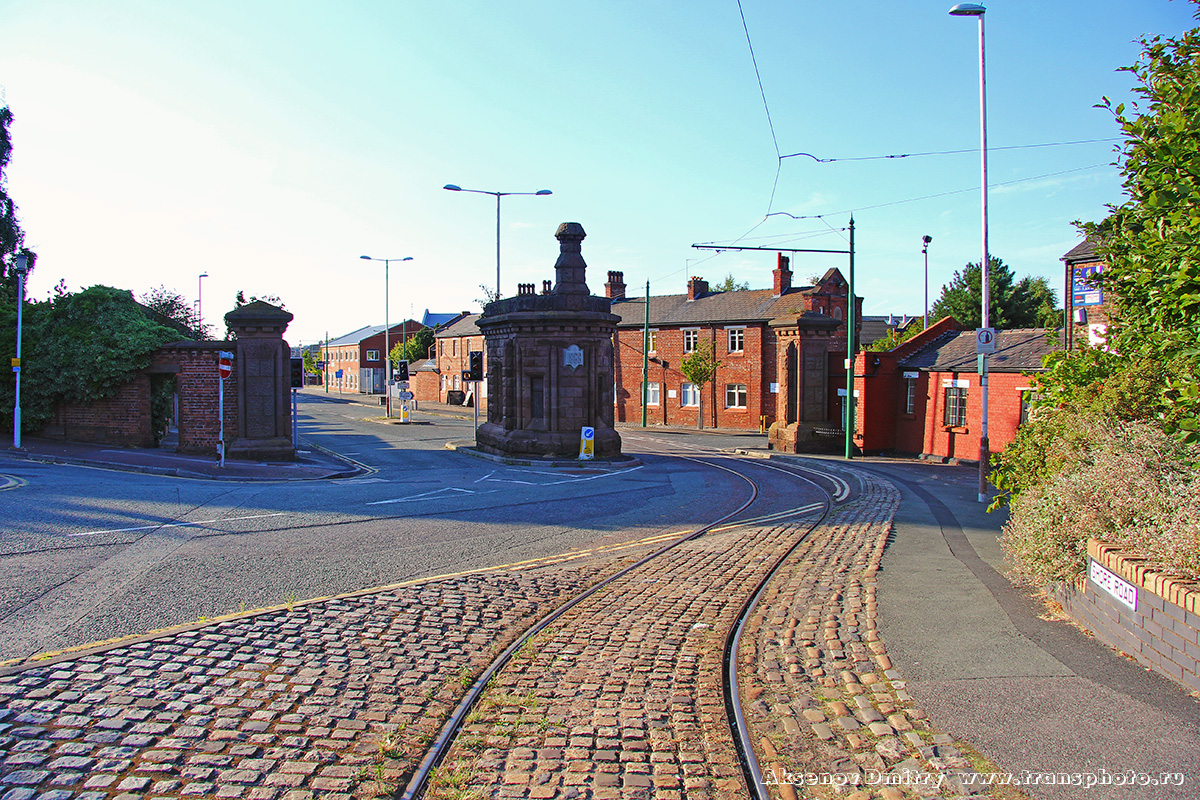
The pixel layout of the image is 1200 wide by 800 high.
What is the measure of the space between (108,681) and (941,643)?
6555 mm

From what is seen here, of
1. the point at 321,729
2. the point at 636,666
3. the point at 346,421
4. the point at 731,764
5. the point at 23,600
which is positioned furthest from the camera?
the point at 346,421

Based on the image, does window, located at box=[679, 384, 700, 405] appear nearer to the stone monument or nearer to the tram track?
the stone monument

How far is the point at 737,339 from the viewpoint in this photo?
40844 millimetres

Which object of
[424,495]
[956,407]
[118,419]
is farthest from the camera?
[956,407]

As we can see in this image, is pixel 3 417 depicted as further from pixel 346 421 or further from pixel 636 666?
pixel 636 666

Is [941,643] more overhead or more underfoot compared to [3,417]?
more underfoot

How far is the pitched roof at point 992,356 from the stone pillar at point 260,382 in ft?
69.2

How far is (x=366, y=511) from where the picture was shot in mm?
12984

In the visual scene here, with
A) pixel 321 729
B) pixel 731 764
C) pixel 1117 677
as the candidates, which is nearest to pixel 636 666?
pixel 731 764

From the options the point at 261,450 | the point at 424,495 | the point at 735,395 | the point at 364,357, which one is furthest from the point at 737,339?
the point at 364,357

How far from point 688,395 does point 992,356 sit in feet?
69.1

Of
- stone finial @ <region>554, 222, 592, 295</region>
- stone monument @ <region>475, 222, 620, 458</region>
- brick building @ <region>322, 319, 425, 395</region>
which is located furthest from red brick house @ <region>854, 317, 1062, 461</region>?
brick building @ <region>322, 319, 425, 395</region>

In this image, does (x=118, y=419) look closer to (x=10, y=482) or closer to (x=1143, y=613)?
(x=10, y=482)

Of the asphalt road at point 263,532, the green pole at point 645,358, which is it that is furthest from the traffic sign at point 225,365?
the green pole at point 645,358
